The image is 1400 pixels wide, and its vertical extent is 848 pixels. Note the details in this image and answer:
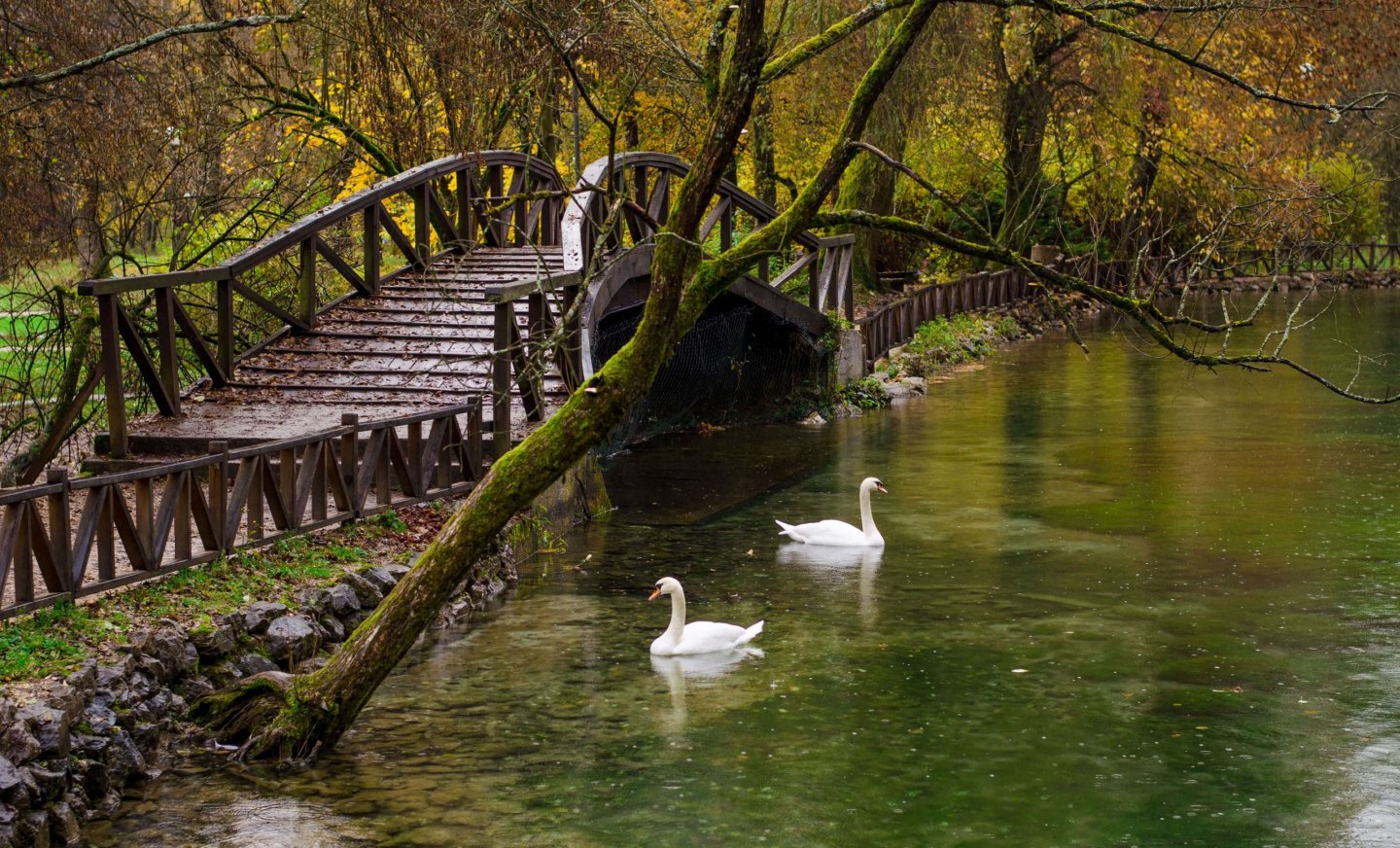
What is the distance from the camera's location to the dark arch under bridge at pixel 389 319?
1602 cm

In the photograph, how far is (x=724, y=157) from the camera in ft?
36.0

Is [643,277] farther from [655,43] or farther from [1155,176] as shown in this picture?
[1155,176]

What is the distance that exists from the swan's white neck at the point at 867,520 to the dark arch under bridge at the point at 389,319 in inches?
125

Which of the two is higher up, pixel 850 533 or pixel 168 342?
pixel 168 342

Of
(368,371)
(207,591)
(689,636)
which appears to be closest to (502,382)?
(368,371)

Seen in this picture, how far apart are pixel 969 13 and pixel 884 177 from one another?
4.75 meters

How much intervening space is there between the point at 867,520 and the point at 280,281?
9.15 m

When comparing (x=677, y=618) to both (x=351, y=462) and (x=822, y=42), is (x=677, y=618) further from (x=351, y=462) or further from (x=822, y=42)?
(x=822, y=42)

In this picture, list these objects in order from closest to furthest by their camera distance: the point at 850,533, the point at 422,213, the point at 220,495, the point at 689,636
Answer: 1. the point at 220,495
2. the point at 689,636
3. the point at 850,533
4. the point at 422,213

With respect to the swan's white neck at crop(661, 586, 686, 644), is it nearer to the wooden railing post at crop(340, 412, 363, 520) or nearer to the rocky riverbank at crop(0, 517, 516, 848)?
the rocky riverbank at crop(0, 517, 516, 848)

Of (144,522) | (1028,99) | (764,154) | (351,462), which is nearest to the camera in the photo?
(144,522)

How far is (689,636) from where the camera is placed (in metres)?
13.2

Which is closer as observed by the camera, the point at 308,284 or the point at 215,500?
the point at 215,500

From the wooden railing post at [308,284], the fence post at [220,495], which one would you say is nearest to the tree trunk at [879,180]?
the wooden railing post at [308,284]
